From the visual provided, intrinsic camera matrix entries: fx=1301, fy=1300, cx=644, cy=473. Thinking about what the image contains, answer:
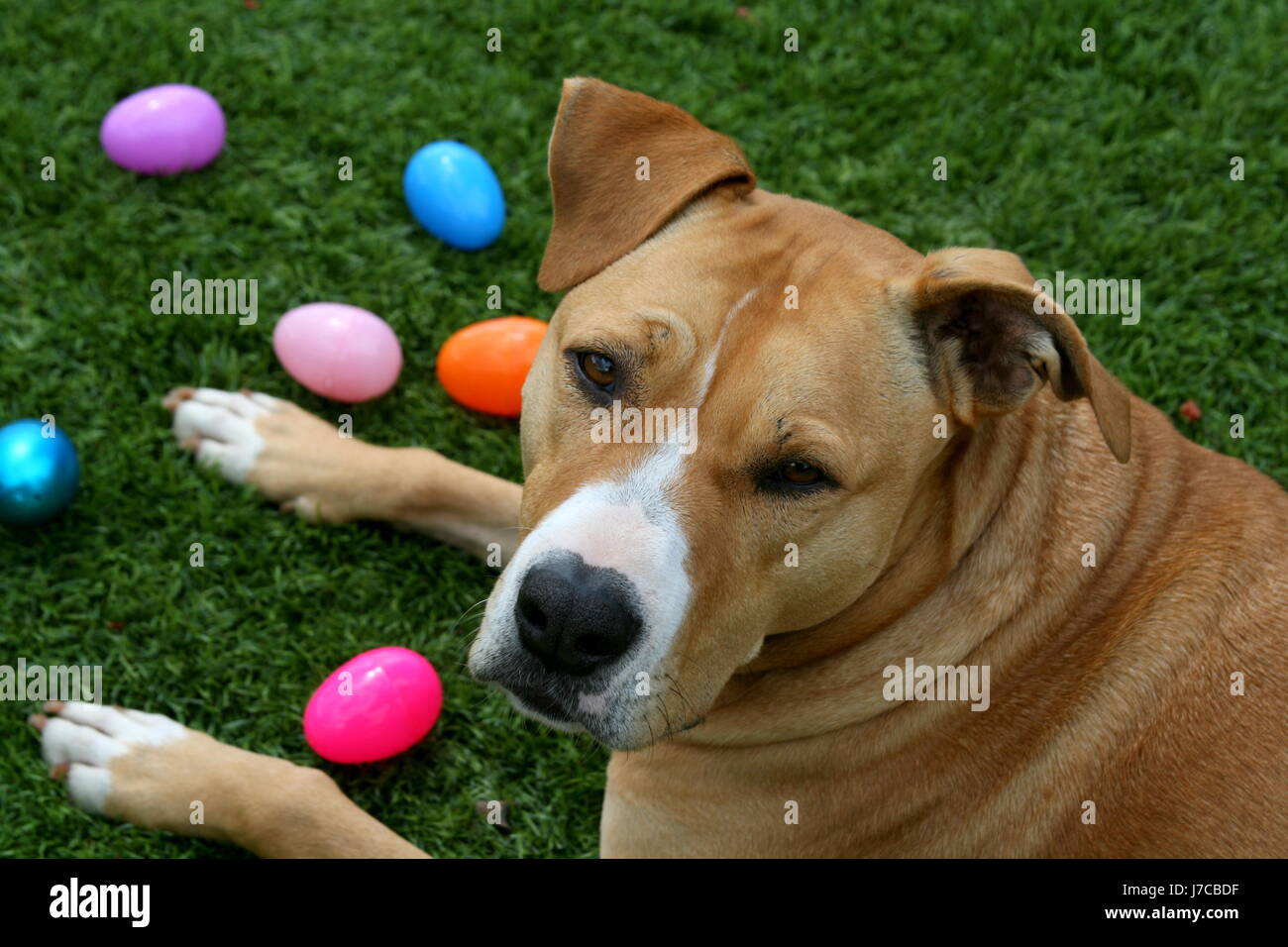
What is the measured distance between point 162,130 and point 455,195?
4.18 feet

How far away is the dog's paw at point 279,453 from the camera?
4.98m

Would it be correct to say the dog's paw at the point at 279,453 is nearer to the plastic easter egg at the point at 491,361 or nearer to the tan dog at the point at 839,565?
the plastic easter egg at the point at 491,361

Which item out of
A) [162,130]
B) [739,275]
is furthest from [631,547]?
[162,130]

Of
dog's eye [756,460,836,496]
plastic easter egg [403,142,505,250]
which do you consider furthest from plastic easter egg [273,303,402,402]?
dog's eye [756,460,836,496]

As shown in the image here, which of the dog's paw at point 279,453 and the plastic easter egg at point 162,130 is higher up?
the plastic easter egg at point 162,130

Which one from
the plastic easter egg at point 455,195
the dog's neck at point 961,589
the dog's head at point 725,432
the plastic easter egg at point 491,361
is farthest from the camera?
the plastic easter egg at point 455,195

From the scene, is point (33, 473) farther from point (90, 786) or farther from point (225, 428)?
point (90, 786)

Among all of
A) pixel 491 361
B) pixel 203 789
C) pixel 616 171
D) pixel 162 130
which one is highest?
pixel 162 130

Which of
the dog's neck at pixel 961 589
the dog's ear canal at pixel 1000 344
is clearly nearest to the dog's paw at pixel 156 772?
the dog's neck at pixel 961 589

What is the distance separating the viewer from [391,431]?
535 centimetres

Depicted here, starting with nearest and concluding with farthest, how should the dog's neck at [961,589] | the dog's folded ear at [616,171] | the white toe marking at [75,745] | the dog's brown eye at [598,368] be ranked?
the dog's brown eye at [598,368] < the dog's neck at [961,589] < the dog's folded ear at [616,171] < the white toe marking at [75,745]

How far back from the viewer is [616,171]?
154 inches

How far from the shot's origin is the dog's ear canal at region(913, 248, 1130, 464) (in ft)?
10.9

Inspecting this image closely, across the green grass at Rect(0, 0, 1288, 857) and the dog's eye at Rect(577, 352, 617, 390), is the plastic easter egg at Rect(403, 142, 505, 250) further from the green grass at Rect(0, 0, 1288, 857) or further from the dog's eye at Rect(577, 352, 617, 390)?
the dog's eye at Rect(577, 352, 617, 390)
